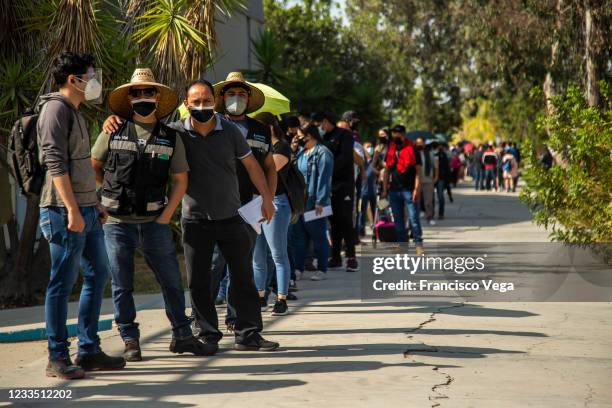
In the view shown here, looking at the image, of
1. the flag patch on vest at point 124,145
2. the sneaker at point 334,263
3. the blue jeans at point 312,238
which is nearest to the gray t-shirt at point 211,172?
the flag patch on vest at point 124,145

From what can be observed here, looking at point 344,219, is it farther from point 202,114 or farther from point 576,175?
point 202,114

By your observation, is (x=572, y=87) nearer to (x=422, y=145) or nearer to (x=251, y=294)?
(x=251, y=294)

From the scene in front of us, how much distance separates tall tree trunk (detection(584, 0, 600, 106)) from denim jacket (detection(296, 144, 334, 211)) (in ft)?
54.7

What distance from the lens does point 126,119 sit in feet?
25.9

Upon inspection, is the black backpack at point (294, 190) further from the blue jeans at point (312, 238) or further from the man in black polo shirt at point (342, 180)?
the man in black polo shirt at point (342, 180)

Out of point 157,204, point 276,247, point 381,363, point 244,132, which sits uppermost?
point 244,132

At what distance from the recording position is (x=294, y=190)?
34.4 ft

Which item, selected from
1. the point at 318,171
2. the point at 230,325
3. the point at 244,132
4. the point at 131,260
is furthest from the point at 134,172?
the point at 318,171

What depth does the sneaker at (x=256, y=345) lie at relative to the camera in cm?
832

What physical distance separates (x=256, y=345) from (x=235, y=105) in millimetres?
1832

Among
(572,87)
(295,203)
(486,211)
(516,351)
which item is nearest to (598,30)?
(486,211)

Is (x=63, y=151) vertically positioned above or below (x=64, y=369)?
above

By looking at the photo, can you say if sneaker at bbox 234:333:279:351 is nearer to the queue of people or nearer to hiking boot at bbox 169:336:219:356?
the queue of people

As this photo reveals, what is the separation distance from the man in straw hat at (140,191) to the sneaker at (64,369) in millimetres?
714
